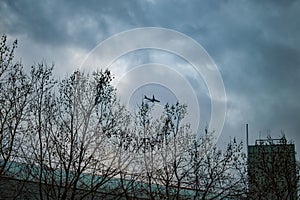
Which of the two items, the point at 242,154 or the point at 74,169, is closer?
the point at 74,169

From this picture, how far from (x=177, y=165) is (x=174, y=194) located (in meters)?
1.22

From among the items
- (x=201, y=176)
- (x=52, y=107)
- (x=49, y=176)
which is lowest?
(x=49, y=176)

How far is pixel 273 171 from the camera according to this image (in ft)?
57.1

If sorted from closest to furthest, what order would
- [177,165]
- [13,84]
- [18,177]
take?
[13,84] → [18,177] → [177,165]

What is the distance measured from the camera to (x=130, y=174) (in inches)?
586

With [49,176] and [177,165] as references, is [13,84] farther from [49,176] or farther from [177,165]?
[177,165]

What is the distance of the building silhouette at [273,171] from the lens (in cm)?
1708

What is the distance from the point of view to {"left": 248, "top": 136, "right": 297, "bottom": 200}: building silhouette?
56.0 ft

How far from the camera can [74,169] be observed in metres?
13.4

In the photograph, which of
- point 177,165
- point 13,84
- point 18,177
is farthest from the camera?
point 177,165

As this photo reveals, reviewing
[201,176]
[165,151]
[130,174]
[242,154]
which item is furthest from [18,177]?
[242,154]

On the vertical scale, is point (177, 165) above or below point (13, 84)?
below

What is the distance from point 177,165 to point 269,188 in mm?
4442

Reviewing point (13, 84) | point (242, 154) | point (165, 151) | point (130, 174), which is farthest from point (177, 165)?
point (13, 84)
